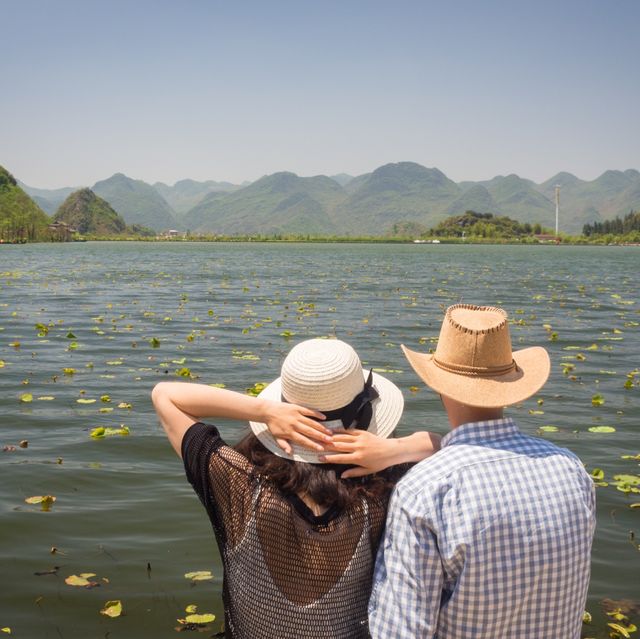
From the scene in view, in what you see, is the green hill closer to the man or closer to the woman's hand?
the woman's hand

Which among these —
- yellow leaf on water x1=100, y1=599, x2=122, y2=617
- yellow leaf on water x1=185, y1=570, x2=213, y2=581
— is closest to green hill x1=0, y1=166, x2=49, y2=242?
yellow leaf on water x1=185, y1=570, x2=213, y2=581

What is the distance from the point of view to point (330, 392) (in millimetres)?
2508

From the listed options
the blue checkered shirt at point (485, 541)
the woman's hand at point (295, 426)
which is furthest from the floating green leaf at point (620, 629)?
the woman's hand at point (295, 426)

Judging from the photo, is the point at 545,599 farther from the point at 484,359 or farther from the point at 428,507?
the point at 484,359

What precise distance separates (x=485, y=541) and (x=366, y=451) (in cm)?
52

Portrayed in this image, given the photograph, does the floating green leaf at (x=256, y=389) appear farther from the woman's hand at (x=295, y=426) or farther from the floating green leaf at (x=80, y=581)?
the woman's hand at (x=295, y=426)

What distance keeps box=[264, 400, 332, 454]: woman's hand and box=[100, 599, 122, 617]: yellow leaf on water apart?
2881 mm

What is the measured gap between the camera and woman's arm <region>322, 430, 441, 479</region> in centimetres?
244

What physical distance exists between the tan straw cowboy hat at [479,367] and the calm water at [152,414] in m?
3.10

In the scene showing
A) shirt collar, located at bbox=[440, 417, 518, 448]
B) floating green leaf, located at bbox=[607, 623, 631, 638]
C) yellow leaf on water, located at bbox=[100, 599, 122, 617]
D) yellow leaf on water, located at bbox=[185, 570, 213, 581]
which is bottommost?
floating green leaf, located at bbox=[607, 623, 631, 638]

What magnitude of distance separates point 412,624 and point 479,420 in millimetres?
645

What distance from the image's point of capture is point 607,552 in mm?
5789

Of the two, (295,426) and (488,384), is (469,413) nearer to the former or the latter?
(488,384)

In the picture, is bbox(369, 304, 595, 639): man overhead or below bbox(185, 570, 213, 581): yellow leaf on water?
overhead
